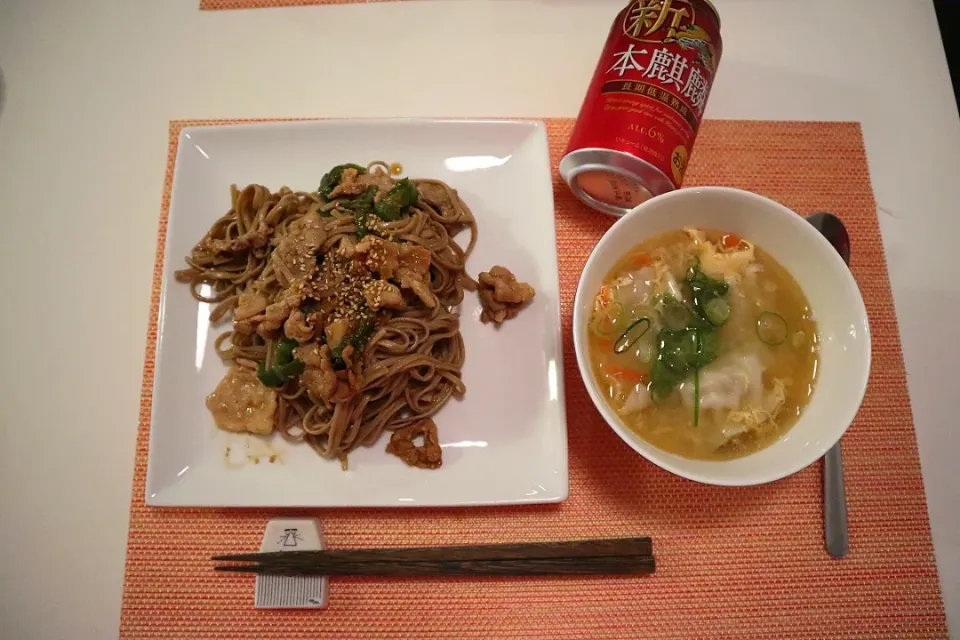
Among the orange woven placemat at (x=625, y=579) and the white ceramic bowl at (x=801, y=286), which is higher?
the white ceramic bowl at (x=801, y=286)

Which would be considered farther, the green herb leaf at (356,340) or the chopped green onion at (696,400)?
the green herb leaf at (356,340)

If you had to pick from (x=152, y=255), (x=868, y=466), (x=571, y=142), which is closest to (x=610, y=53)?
(x=571, y=142)

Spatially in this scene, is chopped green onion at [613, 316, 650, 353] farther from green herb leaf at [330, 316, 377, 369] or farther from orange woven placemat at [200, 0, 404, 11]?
A: orange woven placemat at [200, 0, 404, 11]

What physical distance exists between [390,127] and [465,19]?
0.77m

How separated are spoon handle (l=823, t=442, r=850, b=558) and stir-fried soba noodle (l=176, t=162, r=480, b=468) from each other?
1218 millimetres

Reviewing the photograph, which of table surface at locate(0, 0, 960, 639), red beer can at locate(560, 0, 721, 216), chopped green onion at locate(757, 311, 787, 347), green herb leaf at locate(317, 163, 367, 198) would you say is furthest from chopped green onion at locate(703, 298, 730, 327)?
green herb leaf at locate(317, 163, 367, 198)

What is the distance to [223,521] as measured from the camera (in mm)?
1767

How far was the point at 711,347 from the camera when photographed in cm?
153

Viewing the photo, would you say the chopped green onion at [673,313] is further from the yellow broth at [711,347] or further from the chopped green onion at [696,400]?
the chopped green onion at [696,400]

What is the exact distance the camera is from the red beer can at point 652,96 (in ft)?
5.65

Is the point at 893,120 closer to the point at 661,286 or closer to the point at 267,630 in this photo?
the point at 661,286

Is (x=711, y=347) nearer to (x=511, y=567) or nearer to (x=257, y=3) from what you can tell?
(x=511, y=567)

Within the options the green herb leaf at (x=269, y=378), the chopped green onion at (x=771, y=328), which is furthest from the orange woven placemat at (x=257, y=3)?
the chopped green onion at (x=771, y=328)

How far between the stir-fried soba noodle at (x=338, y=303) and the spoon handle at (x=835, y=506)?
4.00 ft
